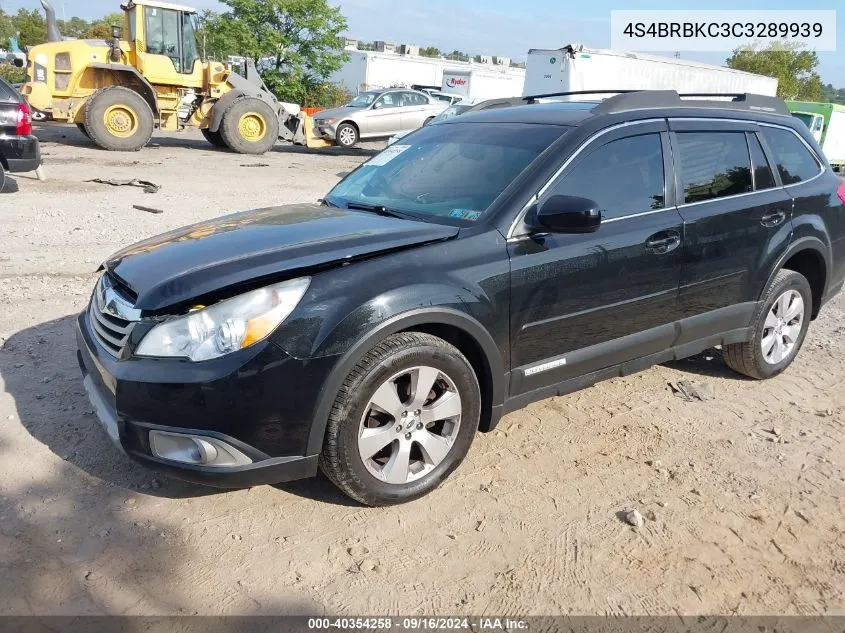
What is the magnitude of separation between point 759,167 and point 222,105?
50.5 ft

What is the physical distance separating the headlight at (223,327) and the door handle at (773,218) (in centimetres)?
302

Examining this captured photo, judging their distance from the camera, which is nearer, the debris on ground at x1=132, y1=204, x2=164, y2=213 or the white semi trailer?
the debris on ground at x1=132, y1=204, x2=164, y2=213

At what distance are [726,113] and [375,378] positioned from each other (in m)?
2.90

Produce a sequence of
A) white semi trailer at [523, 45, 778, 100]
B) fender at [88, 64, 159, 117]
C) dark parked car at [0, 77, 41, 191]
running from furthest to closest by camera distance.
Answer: white semi trailer at [523, 45, 778, 100], fender at [88, 64, 159, 117], dark parked car at [0, 77, 41, 191]

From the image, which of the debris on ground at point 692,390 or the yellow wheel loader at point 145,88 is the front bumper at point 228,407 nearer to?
the debris on ground at point 692,390

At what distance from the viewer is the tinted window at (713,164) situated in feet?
12.9

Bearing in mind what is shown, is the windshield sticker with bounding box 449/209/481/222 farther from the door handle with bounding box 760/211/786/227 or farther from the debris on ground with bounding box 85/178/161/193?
the debris on ground with bounding box 85/178/161/193

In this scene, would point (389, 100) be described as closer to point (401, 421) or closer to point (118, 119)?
point (118, 119)

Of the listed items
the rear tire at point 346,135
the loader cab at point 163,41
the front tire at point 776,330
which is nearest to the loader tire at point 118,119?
the loader cab at point 163,41

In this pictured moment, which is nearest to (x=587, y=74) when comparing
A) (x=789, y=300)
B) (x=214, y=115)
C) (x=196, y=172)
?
(x=214, y=115)

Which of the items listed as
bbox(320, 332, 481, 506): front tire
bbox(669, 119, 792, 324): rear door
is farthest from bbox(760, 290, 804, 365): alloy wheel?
bbox(320, 332, 481, 506): front tire

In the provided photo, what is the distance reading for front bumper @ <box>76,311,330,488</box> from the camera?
263cm

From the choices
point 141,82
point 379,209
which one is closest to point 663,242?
point 379,209

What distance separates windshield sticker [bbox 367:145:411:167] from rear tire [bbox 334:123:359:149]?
51.6ft
